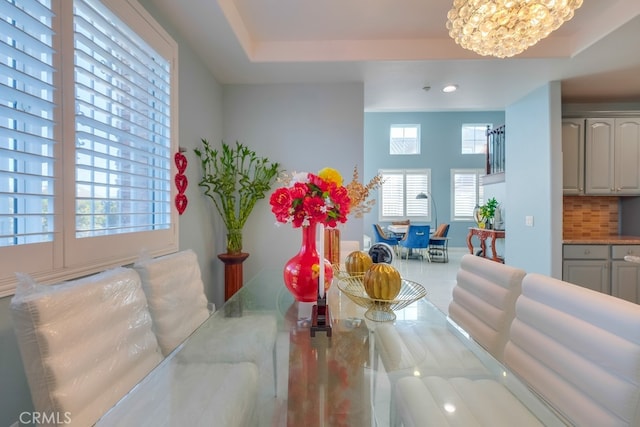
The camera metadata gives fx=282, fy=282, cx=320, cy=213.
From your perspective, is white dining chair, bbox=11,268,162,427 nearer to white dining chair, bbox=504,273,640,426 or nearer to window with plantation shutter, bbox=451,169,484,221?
white dining chair, bbox=504,273,640,426

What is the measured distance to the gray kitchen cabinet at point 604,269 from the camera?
278 centimetres

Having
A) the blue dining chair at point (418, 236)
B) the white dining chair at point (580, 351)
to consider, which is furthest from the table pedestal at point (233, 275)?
the blue dining chair at point (418, 236)

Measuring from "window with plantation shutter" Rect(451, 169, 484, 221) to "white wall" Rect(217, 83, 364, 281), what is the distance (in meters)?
6.41

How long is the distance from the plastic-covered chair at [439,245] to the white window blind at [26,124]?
22.5ft

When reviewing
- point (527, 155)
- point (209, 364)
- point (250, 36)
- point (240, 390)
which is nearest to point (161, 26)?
point (250, 36)

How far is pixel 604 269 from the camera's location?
2818mm

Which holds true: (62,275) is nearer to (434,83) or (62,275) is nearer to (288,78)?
(288,78)

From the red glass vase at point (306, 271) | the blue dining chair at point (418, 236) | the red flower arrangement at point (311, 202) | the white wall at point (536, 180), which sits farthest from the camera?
the blue dining chair at point (418, 236)

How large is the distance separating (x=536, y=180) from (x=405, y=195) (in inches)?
212

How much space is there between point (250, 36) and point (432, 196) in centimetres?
726

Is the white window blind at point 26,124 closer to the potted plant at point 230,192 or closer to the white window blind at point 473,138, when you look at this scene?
the potted plant at point 230,192

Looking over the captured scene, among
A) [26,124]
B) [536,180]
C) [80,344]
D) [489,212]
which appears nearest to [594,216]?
[536,180]

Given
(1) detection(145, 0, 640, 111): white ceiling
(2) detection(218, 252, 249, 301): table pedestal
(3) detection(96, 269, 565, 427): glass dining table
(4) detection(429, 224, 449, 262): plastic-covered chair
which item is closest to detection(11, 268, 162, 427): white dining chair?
(3) detection(96, 269, 565, 427): glass dining table

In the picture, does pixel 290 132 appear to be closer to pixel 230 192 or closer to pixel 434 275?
pixel 230 192
